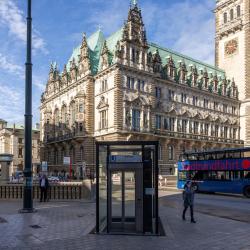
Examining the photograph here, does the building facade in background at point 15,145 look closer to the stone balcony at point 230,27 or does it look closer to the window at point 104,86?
the window at point 104,86

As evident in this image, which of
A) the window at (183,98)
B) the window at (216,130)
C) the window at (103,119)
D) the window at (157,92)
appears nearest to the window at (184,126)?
the window at (183,98)

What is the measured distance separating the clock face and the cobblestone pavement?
7557 cm

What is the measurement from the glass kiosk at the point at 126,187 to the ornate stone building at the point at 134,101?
146 feet

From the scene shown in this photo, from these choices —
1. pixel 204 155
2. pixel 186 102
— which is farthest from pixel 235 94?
pixel 204 155

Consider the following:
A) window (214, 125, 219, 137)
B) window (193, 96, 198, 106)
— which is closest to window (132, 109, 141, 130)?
window (193, 96, 198, 106)

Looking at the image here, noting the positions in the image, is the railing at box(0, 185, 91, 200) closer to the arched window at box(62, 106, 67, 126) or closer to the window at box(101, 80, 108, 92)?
the window at box(101, 80, 108, 92)

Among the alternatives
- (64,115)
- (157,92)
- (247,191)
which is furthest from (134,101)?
(247,191)

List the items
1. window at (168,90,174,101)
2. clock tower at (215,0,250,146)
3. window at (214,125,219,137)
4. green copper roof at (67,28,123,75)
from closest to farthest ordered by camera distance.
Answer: green copper roof at (67,28,123,75), window at (168,90,174,101), window at (214,125,219,137), clock tower at (215,0,250,146)

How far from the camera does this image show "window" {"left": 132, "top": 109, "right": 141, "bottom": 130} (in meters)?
62.4

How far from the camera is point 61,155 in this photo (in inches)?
3031

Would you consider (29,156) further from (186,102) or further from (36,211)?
(186,102)

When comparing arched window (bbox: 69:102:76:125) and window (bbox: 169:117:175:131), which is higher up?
arched window (bbox: 69:102:76:125)

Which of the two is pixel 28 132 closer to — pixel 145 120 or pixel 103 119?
pixel 103 119

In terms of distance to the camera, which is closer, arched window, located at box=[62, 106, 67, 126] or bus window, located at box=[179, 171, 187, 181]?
bus window, located at box=[179, 171, 187, 181]
